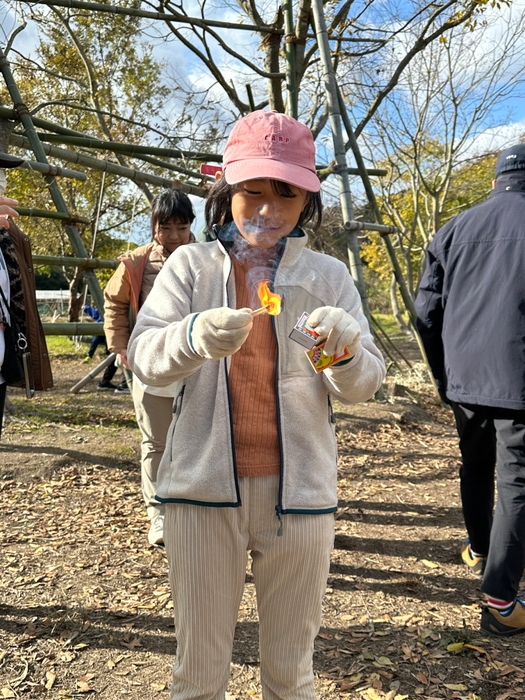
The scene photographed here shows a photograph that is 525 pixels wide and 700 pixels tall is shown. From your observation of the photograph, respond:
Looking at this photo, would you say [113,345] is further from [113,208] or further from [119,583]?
[113,208]

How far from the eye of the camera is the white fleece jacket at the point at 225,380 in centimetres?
145

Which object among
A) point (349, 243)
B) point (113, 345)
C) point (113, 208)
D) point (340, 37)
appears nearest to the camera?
point (113, 345)

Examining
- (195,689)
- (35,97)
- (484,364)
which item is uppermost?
(35,97)

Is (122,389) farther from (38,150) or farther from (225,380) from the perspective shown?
(225,380)

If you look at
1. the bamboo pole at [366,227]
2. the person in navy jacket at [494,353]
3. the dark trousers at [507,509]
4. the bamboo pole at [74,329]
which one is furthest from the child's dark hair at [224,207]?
the bamboo pole at [366,227]

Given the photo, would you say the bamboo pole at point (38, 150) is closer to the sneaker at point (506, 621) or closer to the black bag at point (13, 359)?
the black bag at point (13, 359)

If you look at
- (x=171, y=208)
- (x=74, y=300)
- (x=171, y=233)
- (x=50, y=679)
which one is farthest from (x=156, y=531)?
(x=74, y=300)

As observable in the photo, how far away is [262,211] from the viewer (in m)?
→ 1.49

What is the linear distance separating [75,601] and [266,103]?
5907 millimetres

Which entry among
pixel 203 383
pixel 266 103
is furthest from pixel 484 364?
pixel 266 103

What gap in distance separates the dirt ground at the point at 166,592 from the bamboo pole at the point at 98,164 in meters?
2.74

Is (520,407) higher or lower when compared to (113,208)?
lower

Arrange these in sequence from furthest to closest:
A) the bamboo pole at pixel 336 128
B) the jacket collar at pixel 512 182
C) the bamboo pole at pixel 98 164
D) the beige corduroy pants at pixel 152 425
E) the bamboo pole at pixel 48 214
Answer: the bamboo pole at pixel 98 164 < the bamboo pole at pixel 336 128 < the bamboo pole at pixel 48 214 < the beige corduroy pants at pixel 152 425 < the jacket collar at pixel 512 182

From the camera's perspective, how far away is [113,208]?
1606 cm
